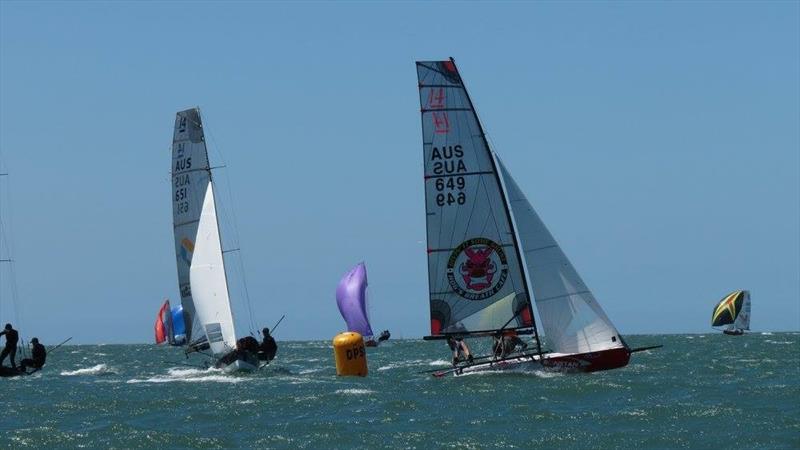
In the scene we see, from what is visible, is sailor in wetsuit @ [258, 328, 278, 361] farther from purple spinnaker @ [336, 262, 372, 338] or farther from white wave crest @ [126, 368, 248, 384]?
purple spinnaker @ [336, 262, 372, 338]

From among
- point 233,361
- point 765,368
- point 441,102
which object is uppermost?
point 441,102

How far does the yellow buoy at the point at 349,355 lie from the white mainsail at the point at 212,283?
5972 mm

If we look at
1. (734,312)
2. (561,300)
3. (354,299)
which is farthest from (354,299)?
(734,312)

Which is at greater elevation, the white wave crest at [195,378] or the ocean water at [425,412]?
the white wave crest at [195,378]

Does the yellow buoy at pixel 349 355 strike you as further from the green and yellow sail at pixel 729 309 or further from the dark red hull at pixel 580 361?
the green and yellow sail at pixel 729 309

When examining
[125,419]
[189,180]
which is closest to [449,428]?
[125,419]

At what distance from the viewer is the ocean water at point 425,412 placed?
79.8 ft

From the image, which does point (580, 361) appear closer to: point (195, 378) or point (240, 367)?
point (240, 367)

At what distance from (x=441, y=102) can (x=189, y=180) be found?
45.8 feet

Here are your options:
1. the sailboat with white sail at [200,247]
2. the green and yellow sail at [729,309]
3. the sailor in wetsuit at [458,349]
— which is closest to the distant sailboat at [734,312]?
the green and yellow sail at [729,309]

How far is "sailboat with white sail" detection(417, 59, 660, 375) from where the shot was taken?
117 ft

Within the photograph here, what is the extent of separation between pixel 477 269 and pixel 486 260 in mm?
348

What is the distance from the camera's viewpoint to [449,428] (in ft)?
84.7

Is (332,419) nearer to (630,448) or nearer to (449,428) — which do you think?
(449,428)
